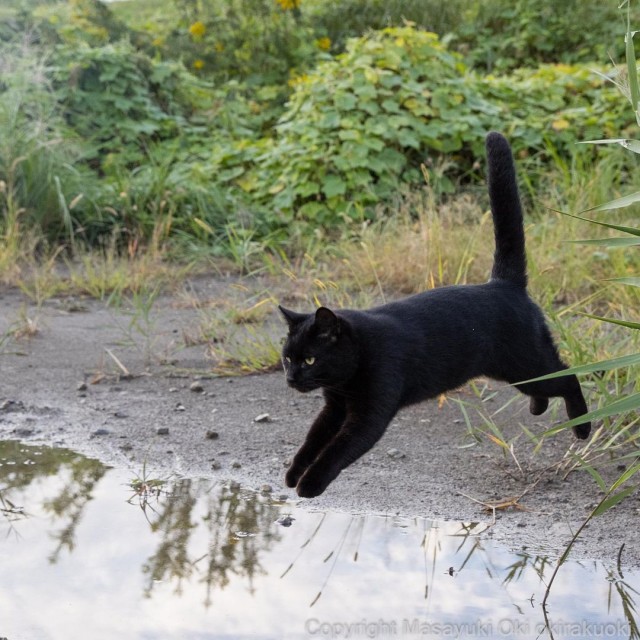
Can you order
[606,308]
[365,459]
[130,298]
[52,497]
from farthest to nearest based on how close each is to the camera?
1. [130,298]
2. [606,308]
3. [365,459]
4. [52,497]

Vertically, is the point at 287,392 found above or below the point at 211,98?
below

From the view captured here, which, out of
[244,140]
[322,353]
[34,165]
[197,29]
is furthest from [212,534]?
[197,29]

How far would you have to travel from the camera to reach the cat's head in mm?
3072

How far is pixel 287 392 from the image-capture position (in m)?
4.54

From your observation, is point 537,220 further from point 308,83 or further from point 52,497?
point 52,497

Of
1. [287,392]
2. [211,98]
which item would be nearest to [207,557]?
[287,392]

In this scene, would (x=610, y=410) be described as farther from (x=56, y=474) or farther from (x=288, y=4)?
(x=288, y=4)

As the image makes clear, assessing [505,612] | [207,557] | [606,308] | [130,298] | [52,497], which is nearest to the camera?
[505,612]

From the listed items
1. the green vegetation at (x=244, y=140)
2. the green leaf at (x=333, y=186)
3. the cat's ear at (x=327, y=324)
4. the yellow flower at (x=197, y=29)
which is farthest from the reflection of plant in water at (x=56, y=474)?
the yellow flower at (x=197, y=29)

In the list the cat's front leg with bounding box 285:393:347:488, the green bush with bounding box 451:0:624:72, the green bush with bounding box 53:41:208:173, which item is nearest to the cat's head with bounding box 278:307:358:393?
the cat's front leg with bounding box 285:393:347:488

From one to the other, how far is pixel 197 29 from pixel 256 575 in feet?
28.6

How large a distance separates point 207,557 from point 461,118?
502 centimetres

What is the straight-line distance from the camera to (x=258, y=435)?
406 cm

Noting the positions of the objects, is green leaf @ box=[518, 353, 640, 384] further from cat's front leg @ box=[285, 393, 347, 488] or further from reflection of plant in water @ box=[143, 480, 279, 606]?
reflection of plant in water @ box=[143, 480, 279, 606]
